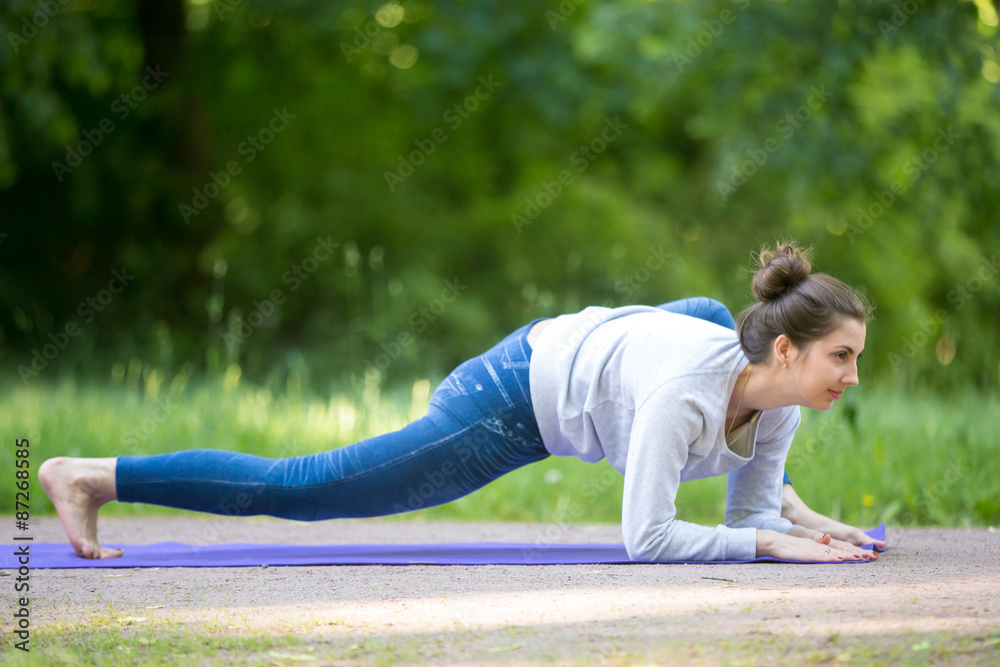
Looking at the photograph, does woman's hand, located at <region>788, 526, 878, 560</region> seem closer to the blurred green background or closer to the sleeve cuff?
the sleeve cuff

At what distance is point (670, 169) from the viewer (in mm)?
12336

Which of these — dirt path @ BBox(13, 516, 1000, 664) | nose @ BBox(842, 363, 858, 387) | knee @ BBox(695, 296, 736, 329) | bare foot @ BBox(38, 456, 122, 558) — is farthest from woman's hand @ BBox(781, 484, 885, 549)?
bare foot @ BBox(38, 456, 122, 558)

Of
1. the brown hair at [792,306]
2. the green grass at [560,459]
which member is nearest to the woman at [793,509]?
the brown hair at [792,306]

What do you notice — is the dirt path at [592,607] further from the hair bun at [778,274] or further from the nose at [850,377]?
the hair bun at [778,274]

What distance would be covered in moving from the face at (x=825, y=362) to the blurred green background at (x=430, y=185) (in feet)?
19.5

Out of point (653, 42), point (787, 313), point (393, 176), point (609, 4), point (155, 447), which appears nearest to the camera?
point (787, 313)

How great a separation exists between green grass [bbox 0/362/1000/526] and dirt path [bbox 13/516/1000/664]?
1259 mm

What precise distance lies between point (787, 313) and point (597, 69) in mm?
8857

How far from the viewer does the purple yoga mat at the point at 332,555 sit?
3189mm

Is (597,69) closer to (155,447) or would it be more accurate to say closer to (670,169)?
(670,169)

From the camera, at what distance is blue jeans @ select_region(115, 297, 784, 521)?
3.04 metres

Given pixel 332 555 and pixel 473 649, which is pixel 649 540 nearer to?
pixel 473 649

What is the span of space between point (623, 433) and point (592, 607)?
2.20 feet

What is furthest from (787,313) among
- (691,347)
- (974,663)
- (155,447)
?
(155,447)
